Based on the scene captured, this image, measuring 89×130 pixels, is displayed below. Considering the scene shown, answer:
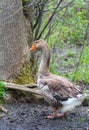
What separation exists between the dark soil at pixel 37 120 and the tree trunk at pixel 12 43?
77 cm

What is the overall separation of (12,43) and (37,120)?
2001 mm

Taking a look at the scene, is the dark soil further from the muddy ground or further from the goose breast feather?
the goose breast feather

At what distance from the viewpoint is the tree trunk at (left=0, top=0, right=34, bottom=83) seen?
30.7 ft

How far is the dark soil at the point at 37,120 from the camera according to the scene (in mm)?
7828

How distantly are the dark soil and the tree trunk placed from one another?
772 mm

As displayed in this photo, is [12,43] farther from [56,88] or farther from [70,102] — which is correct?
[70,102]

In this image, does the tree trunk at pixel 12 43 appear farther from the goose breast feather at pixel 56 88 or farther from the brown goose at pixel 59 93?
the goose breast feather at pixel 56 88

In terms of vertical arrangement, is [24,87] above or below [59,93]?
below

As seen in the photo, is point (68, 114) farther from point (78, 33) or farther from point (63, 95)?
point (78, 33)

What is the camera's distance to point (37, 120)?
26.7 ft

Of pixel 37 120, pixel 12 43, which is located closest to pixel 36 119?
pixel 37 120

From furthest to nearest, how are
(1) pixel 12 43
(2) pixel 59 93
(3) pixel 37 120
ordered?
1. (1) pixel 12 43
2. (3) pixel 37 120
3. (2) pixel 59 93

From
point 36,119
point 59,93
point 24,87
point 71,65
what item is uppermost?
point 59,93

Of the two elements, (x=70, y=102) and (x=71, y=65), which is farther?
(x=71, y=65)
